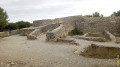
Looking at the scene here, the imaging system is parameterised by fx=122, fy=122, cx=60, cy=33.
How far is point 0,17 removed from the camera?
14391 mm

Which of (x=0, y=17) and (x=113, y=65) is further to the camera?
(x=0, y=17)

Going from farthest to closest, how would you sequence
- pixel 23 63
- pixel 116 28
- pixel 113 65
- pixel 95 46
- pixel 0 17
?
pixel 116 28, pixel 0 17, pixel 95 46, pixel 23 63, pixel 113 65

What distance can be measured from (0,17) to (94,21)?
15.4m

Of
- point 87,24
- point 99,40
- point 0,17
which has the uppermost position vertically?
point 0,17

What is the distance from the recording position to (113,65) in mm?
4965

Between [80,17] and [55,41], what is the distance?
1435cm

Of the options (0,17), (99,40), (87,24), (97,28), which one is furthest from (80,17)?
Answer: (0,17)

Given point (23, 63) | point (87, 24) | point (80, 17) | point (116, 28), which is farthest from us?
point (80, 17)

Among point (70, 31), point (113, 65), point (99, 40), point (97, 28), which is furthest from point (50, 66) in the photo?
point (97, 28)

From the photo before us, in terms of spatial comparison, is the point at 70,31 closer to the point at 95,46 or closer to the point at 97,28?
the point at 97,28

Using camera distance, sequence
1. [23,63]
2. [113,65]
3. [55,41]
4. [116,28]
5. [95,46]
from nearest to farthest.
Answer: [113,65], [23,63], [95,46], [55,41], [116,28]

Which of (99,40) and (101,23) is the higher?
(101,23)

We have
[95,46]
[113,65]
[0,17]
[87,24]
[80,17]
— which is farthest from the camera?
[80,17]

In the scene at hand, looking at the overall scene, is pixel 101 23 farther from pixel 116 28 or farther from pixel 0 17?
pixel 0 17
